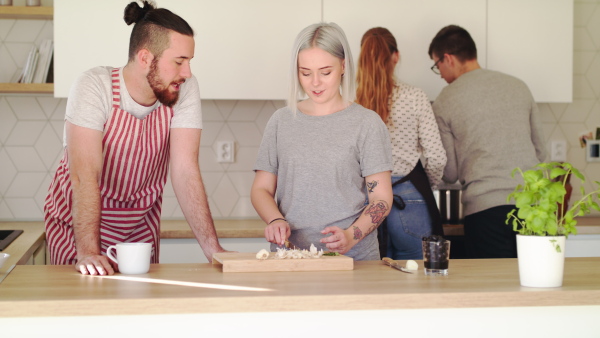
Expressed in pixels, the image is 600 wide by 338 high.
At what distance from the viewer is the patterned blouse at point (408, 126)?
8.84 ft

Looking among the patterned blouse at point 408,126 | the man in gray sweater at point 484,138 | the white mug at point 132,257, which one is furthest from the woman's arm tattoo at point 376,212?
the man in gray sweater at point 484,138

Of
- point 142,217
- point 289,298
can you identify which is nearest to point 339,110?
point 142,217

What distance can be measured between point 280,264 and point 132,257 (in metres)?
0.33

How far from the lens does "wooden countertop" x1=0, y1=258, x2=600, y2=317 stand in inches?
51.3

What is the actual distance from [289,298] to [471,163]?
171cm

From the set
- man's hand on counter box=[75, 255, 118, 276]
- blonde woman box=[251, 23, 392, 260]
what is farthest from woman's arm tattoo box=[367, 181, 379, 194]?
man's hand on counter box=[75, 255, 118, 276]

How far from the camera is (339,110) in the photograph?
2.08 m

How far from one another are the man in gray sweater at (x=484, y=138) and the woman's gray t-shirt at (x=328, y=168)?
0.88 meters

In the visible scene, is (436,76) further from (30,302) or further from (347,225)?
(30,302)

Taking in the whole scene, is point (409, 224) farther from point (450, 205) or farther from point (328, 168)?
point (328, 168)

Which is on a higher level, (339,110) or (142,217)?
(339,110)

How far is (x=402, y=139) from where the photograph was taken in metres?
2.71

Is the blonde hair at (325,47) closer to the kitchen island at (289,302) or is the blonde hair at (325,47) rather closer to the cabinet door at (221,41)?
the kitchen island at (289,302)

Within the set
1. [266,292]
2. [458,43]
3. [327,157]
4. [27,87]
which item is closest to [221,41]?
[27,87]
